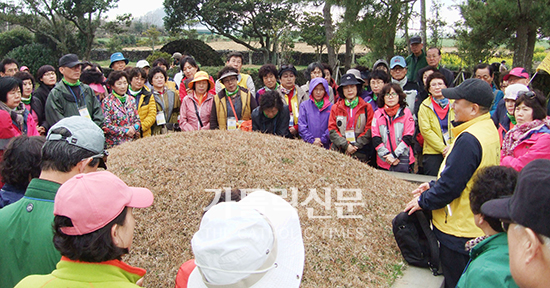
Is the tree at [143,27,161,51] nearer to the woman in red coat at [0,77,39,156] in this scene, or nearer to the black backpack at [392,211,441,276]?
the woman in red coat at [0,77,39,156]

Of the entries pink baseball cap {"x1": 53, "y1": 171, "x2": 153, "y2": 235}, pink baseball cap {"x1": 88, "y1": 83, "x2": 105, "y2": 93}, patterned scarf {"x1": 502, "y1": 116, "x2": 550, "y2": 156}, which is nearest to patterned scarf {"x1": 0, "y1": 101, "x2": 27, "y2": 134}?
pink baseball cap {"x1": 88, "y1": 83, "x2": 105, "y2": 93}

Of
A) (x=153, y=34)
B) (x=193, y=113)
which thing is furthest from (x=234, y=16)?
(x=193, y=113)

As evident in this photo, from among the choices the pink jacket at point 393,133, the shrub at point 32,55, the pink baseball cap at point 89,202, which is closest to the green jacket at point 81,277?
the pink baseball cap at point 89,202

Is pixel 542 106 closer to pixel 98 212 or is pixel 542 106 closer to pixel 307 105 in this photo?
pixel 307 105

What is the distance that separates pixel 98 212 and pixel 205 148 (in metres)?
2.92

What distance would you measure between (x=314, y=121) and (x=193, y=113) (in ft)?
6.22

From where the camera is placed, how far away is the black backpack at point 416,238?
338cm

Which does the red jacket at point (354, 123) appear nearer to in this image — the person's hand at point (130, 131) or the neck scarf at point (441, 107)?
the neck scarf at point (441, 107)

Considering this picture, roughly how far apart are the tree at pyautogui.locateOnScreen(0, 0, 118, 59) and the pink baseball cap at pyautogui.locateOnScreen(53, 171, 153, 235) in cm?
3297

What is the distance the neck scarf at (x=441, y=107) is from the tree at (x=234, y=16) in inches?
1251

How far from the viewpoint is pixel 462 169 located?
2.74m

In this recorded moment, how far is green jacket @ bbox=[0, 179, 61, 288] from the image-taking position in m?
2.09

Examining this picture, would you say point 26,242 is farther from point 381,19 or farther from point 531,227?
point 381,19

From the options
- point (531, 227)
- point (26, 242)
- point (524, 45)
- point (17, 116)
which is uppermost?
point (524, 45)
